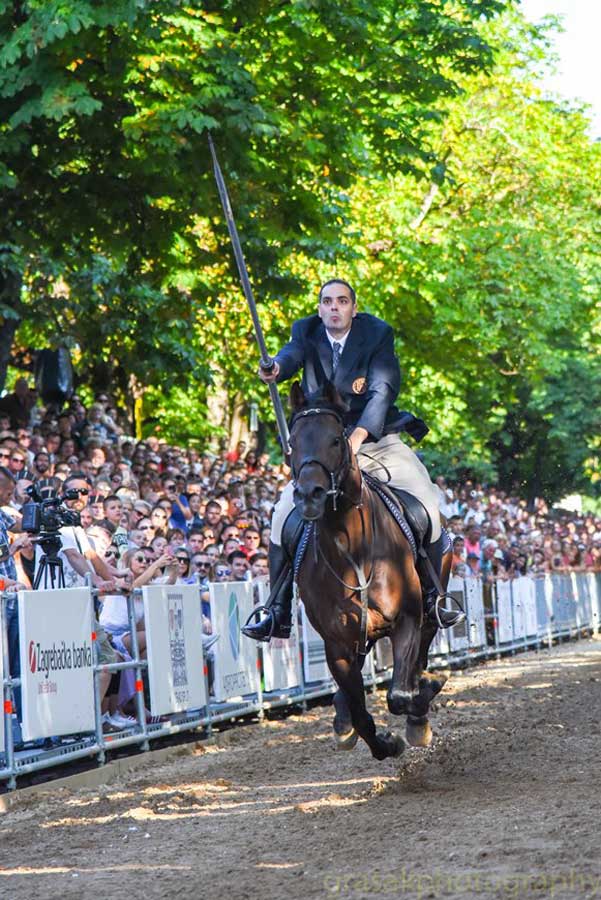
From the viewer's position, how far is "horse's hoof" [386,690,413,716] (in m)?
9.93

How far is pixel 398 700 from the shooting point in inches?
Result: 392

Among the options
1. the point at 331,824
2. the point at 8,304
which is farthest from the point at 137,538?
the point at 8,304

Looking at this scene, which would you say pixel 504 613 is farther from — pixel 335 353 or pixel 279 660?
pixel 335 353

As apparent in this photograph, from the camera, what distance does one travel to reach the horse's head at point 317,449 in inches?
353

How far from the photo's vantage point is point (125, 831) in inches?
373

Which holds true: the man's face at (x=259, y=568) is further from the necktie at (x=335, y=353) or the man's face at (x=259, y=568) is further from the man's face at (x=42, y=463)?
the necktie at (x=335, y=353)

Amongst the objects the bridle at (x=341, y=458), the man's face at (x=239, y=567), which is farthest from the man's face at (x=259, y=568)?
the bridle at (x=341, y=458)

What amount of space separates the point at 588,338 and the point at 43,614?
122 ft

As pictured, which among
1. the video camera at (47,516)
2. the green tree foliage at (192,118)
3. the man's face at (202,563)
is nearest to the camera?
the video camera at (47,516)

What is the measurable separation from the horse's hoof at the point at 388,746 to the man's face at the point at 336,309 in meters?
2.57

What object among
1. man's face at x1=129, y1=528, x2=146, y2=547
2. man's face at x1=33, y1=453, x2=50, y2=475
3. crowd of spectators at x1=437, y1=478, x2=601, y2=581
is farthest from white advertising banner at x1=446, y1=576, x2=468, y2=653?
man's face at x1=129, y1=528, x2=146, y2=547

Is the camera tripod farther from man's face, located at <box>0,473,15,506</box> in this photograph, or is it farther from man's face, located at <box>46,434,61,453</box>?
man's face, located at <box>46,434,61,453</box>

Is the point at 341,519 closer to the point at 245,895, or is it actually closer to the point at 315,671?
the point at 245,895

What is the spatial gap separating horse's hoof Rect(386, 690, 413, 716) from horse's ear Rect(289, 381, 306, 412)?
180 centimetres
